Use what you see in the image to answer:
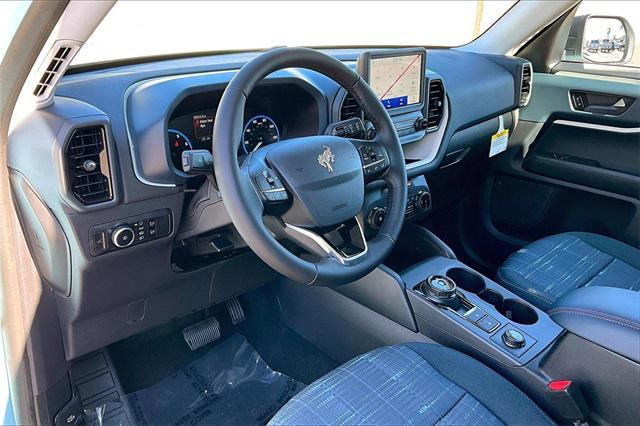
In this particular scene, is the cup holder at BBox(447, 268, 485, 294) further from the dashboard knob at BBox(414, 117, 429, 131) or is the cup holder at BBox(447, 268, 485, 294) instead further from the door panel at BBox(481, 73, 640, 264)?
the door panel at BBox(481, 73, 640, 264)

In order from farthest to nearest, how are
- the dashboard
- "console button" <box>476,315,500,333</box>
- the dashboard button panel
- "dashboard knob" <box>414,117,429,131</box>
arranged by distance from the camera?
1. "dashboard knob" <box>414,117,429,131</box>
2. "console button" <box>476,315,500,333</box>
3. the dashboard
4. the dashboard button panel

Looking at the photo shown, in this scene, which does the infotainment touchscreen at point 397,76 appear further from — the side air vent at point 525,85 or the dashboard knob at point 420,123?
the side air vent at point 525,85

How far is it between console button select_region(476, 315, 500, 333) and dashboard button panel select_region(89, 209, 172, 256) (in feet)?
3.01

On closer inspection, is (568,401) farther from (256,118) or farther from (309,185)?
(256,118)

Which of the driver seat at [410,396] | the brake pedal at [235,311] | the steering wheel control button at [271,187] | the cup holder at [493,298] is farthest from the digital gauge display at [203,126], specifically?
the cup holder at [493,298]

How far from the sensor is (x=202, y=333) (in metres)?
2.15

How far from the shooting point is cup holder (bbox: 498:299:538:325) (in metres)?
1.67

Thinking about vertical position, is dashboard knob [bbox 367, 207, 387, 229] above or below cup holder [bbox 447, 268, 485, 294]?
above

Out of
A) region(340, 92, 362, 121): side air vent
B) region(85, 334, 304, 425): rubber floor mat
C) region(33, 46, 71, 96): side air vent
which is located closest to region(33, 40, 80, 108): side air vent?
region(33, 46, 71, 96): side air vent

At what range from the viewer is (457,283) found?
1.86 meters

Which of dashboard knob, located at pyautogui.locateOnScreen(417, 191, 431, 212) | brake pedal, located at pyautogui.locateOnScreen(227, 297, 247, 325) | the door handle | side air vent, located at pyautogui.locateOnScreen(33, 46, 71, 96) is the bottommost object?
brake pedal, located at pyautogui.locateOnScreen(227, 297, 247, 325)

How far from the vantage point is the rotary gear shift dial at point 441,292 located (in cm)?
166

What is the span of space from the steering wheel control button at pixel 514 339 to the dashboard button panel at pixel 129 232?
97cm

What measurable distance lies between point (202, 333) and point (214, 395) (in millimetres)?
253
